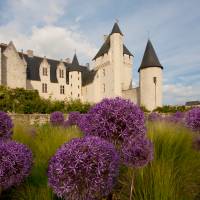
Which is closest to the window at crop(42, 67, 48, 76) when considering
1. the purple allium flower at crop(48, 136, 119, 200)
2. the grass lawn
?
the grass lawn

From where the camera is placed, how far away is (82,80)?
186 feet

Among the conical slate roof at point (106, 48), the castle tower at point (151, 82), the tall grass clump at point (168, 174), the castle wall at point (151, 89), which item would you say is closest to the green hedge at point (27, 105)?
A: the castle wall at point (151, 89)

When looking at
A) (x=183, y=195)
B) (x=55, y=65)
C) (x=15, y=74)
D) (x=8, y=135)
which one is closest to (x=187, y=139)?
(x=183, y=195)

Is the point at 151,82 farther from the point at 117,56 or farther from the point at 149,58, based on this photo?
the point at 117,56

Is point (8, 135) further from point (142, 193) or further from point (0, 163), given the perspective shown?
point (142, 193)

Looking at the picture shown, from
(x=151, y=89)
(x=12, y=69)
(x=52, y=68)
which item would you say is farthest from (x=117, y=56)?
(x=12, y=69)

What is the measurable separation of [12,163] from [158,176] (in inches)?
74.2

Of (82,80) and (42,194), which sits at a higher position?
(82,80)

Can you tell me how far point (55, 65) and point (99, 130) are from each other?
51.5 meters

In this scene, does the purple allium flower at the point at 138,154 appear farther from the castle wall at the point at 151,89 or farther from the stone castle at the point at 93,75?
the castle wall at the point at 151,89

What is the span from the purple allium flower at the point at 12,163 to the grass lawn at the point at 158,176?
80 centimetres

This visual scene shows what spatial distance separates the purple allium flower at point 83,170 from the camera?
2.44m

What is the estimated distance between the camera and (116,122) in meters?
3.56

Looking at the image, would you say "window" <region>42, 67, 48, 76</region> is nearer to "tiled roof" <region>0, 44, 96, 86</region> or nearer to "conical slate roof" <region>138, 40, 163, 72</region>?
"tiled roof" <region>0, 44, 96, 86</region>
